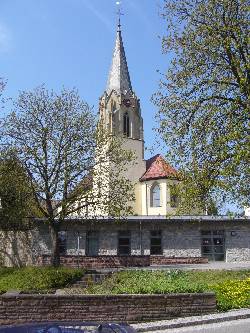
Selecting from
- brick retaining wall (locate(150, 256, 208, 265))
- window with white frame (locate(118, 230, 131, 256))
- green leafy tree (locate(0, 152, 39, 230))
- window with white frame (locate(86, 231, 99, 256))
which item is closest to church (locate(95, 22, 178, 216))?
window with white frame (locate(118, 230, 131, 256))

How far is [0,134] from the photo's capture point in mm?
26891

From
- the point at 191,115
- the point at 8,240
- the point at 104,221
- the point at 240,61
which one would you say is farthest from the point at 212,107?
the point at 8,240

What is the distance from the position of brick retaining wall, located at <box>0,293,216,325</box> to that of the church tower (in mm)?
46013

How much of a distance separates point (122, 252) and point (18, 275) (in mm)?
18825

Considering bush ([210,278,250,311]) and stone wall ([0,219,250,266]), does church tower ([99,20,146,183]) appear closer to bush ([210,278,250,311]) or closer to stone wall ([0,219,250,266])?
stone wall ([0,219,250,266])

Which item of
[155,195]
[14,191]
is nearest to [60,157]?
[14,191]

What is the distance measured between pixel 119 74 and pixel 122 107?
5365 mm

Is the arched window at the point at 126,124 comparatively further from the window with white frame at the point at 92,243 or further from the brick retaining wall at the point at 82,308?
the brick retaining wall at the point at 82,308

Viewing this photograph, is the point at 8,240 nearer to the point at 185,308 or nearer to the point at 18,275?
the point at 18,275

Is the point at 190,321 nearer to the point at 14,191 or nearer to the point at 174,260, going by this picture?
the point at 14,191

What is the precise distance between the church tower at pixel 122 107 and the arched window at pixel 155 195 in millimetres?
4182

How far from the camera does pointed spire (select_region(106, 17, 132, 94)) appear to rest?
61.5 m

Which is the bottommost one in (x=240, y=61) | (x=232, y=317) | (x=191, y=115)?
(x=232, y=317)

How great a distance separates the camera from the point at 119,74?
62.1 metres
